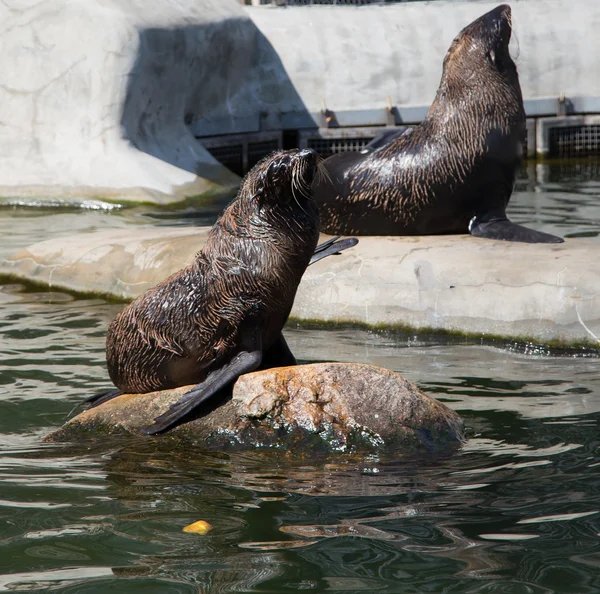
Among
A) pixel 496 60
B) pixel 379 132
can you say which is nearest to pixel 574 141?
pixel 379 132

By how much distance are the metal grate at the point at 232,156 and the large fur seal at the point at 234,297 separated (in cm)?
1098

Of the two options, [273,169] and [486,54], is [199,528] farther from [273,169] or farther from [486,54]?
[486,54]

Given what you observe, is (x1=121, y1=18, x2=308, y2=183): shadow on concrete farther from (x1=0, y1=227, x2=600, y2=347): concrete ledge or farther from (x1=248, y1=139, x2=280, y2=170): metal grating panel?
(x1=0, y1=227, x2=600, y2=347): concrete ledge

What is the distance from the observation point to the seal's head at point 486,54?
852 cm

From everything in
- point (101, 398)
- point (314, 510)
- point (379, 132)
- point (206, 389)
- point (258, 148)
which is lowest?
point (314, 510)

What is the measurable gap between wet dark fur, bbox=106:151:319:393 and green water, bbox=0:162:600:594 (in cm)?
46

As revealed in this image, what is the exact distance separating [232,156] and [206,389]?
459 inches

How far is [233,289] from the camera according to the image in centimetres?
502

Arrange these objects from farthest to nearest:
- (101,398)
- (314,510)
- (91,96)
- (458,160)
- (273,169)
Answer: (91,96)
(458,160)
(101,398)
(273,169)
(314,510)

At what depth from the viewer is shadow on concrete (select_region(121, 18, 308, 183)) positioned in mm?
14578

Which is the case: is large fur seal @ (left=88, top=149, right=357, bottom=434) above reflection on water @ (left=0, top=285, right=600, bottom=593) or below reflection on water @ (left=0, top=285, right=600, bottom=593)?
above

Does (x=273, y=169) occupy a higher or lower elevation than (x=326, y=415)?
higher

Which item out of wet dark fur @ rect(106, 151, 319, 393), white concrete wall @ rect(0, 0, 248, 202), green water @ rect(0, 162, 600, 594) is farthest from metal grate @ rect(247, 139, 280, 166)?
wet dark fur @ rect(106, 151, 319, 393)

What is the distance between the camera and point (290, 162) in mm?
4840
